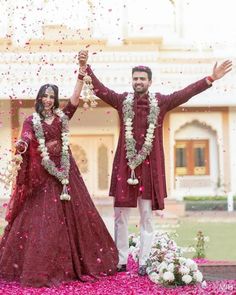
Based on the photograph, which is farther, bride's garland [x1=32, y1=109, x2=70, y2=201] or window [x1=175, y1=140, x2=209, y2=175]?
window [x1=175, y1=140, x2=209, y2=175]

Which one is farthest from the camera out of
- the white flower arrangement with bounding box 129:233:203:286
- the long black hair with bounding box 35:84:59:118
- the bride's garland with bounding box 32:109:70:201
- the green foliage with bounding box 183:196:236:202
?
the green foliage with bounding box 183:196:236:202

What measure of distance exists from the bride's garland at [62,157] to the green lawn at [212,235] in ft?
8.63

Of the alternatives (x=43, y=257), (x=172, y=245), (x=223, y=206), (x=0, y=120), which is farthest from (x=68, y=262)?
(x=0, y=120)

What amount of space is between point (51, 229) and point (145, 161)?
87 cm

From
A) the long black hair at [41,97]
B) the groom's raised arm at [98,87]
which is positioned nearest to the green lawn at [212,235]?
the groom's raised arm at [98,87]

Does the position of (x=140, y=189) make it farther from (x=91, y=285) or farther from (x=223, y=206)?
(x=223, y=206)

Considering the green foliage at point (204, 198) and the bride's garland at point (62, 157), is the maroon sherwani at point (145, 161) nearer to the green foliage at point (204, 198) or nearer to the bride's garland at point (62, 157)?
the bride's garland at point (62, 157)

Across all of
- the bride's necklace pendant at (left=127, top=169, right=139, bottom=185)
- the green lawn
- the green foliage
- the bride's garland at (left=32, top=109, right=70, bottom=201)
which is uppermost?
the bride's garland at (left=32, top=109, right=70, bottom=201)

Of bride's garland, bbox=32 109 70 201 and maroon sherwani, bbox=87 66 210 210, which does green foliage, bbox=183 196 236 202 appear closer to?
maroon sherwani, bbox=87 66 210 210

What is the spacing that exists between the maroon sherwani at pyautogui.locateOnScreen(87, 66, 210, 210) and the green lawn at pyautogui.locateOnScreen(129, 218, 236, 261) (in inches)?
91.6

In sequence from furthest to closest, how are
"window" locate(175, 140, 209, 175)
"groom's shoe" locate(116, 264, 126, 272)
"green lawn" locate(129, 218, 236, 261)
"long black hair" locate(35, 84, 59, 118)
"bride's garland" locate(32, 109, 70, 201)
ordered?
"window" locate(175, 140, 209, 175) < "green lawn" locate(129, 218, 236, 261) < "groom's shoe" locate(116, 264, 126, 272) < "long black hair" locate(35, 84, 59, 118) < "bride's garland" locate(32, 109, 70, 201)

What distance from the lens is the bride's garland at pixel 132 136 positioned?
4.91 m

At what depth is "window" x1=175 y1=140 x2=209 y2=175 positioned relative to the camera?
16.0 meters

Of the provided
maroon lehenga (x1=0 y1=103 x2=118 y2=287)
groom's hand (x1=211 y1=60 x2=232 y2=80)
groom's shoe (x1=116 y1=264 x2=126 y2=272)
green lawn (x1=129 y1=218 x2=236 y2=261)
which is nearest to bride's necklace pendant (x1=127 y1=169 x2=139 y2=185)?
maroon lehenga (x1=0 y1=103 x2=118 y2=287)
